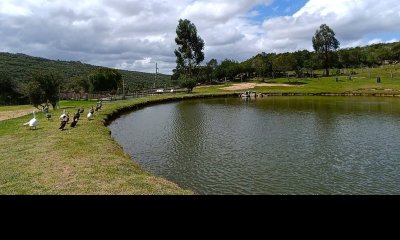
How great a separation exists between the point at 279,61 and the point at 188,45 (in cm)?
3391

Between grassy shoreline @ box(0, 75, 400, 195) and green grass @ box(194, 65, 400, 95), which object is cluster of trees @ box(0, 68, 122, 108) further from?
green grass @ box(194, 65, 400, 95)

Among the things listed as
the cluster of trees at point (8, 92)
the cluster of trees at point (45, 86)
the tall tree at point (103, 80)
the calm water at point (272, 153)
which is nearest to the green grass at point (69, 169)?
the calm water at point (272, 153)

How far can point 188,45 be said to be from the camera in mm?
126000

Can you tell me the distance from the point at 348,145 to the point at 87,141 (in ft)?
64.0

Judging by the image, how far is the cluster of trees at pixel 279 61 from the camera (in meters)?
126

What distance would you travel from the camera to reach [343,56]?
150 metres

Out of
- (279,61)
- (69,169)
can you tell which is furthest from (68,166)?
(279,61)

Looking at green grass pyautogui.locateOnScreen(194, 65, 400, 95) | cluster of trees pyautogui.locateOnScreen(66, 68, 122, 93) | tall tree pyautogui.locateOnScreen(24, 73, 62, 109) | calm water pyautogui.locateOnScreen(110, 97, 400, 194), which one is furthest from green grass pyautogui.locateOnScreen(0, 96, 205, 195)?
cluster of trees pyautogui.locateOnScreen(66, 68, 122, 93)

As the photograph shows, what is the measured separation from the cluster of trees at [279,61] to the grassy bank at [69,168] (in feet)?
311

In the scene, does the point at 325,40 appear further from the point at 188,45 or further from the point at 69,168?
the point at 69,168

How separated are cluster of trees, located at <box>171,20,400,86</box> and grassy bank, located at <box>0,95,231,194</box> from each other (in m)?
94.9

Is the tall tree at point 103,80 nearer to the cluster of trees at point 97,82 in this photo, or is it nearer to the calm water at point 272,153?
the cluster of trees at point 97,82
